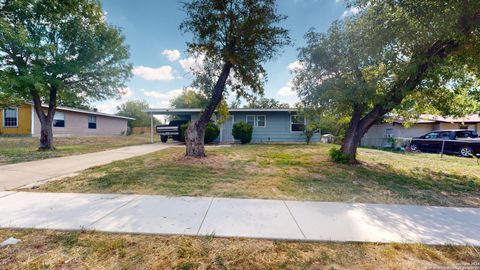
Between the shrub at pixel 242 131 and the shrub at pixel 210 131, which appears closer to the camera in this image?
the shrub at pixel 210 131

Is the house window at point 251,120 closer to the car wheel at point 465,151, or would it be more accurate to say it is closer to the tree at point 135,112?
the car wheel at point 465,151

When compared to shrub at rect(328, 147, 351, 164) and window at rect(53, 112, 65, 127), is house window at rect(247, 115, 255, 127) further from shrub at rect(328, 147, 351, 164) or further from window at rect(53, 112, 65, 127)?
window at rect(53, 112, 65, 127)

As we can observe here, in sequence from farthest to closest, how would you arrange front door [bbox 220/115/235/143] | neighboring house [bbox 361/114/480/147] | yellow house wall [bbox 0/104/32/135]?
neighboring house [bbox 361/114/480/147]
yellow house wall [bbox 0/104/32/135]
front door [bbox 220/115/235/143]

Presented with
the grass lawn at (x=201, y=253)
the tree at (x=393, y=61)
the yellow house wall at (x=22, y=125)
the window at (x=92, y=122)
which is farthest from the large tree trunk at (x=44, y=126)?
the window at (x=92, y=122)

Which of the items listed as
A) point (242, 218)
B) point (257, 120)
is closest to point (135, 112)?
point (257, 120)

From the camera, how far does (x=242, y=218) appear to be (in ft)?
10.2

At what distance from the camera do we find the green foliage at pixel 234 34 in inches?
281

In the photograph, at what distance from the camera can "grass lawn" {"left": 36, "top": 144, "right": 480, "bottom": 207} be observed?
4.32 m

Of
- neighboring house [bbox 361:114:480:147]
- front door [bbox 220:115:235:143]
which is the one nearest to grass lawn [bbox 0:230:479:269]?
front door [bbox 220:115:235:143]

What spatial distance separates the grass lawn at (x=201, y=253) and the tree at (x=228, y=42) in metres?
5.69

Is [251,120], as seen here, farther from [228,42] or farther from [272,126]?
[228,42]

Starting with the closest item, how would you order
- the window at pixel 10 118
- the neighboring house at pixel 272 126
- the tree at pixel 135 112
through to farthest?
the neighboring house at pixel 272 126 → the window at pixel 10 118 → the tree at pixel 135 112

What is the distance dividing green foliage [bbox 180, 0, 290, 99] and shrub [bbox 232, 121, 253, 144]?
7290 millimetres

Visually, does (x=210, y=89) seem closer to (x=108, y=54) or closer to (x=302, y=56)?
(x=302, y=56)
